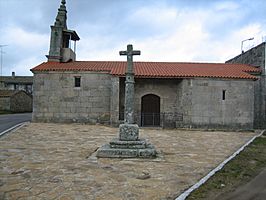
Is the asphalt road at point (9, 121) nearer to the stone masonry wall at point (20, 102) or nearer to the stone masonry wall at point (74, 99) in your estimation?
the stone masonry wall at point (74, 99)

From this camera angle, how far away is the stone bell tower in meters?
20.7

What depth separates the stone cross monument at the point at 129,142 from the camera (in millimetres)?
8094

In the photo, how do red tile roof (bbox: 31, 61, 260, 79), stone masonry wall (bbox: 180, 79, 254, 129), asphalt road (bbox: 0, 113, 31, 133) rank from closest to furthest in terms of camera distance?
1. asphalt road (bbox: 0, 113, 31, 133)
2. stone masonry wall (bbox: 180, 79, 254, 129)
3. red tile roof (bbox: 31, 61, 260, 79)

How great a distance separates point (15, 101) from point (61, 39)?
1943cm

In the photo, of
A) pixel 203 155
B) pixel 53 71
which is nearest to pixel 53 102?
pixel 53 71

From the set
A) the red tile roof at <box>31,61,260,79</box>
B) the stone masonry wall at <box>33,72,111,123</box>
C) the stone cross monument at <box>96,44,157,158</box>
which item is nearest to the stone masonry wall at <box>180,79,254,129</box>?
the red tile roof at <box>31,61,260,79</box>

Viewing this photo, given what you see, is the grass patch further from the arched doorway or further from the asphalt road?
the asphalt road

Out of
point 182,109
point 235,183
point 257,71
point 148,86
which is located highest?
point 257,71

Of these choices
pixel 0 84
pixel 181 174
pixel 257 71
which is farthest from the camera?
pixel 0 84

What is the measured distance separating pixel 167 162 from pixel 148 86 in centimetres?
1159

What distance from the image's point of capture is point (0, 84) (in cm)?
5119

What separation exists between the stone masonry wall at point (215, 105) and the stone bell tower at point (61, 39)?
9124mm

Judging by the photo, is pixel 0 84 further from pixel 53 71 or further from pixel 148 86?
pixel 148 86

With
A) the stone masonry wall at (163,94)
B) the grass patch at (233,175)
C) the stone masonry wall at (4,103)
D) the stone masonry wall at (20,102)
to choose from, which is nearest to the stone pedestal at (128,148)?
the grass patch at (233,175)
